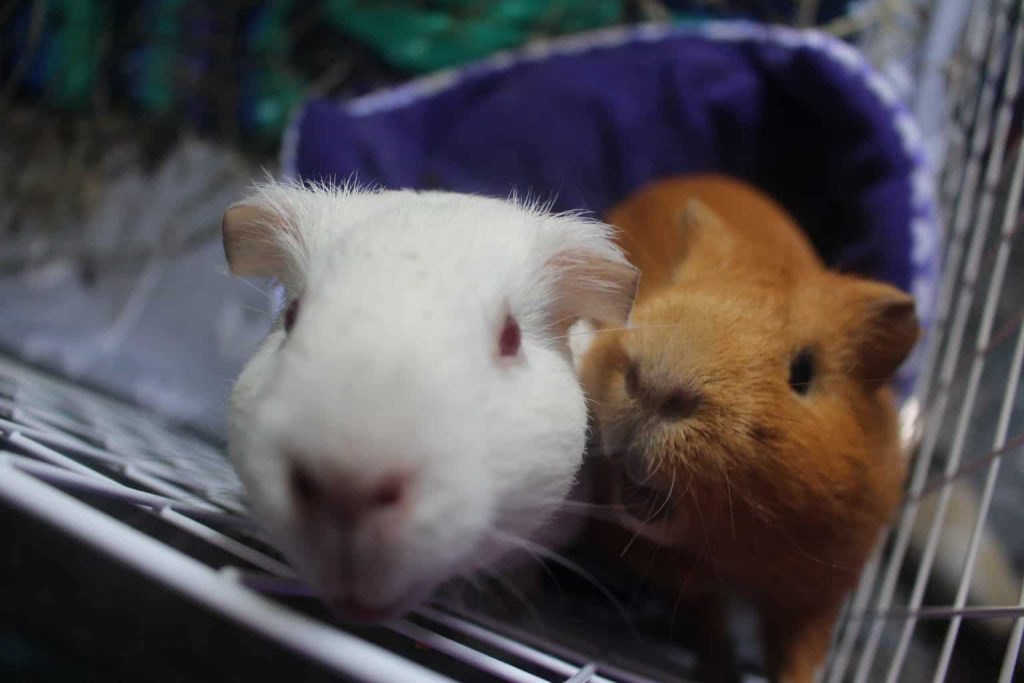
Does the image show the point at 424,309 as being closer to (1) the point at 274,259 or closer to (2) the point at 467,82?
(1) the point at 274,259

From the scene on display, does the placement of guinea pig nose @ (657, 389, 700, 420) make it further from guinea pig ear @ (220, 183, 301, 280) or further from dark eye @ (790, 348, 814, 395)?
guinea pig ear @ (220, 183, 301, 280)

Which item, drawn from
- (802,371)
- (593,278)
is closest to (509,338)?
(593,278)

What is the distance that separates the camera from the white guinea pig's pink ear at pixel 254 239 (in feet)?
2.32

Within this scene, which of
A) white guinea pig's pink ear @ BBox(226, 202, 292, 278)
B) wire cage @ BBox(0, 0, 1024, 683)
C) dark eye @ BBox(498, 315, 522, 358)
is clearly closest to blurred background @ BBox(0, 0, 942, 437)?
wire cage @ BBox(0, 0, 1024, 683)

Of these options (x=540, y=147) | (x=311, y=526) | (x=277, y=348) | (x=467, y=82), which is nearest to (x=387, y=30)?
(x=467, y=82)

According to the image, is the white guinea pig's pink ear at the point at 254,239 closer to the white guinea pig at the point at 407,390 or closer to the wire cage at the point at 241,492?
the white guinea pig at the point at 407,390

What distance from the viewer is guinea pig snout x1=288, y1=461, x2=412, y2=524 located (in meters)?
0.47

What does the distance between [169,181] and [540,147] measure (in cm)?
112

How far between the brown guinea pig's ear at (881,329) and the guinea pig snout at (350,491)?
2.11 ft

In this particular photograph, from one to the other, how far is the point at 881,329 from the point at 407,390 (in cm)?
65

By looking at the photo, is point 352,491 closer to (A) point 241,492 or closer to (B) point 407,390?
(B) point 407,390

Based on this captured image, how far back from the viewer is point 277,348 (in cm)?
64

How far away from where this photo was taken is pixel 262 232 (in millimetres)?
726

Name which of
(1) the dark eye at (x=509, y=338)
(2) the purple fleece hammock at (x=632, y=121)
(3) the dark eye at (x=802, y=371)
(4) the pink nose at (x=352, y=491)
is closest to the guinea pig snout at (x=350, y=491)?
(4) the pink nose at (x=352, y=491)
